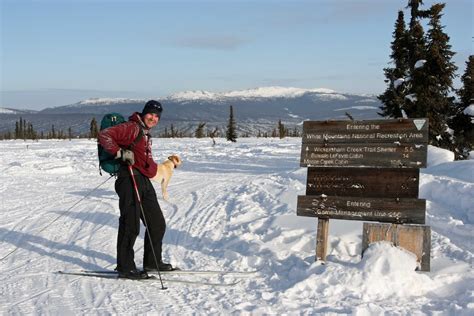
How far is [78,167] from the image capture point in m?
21.0

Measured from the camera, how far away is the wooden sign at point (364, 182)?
6.26 metres

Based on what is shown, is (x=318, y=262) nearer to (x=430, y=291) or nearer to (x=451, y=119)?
(x=430, y=291)

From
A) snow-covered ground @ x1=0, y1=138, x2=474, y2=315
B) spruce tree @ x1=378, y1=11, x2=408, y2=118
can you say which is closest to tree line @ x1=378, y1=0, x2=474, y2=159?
spruce tree @ x1=378, y1=11, x2=408, y2=118

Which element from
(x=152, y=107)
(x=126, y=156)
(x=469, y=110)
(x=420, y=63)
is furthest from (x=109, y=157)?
(x=469, y=110)

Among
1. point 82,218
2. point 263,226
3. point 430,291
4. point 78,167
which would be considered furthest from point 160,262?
point 78,167

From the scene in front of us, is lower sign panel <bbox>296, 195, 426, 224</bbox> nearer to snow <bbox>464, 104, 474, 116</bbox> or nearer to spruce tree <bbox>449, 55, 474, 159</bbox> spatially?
spruce tree <bbox>449, 55, 474, 159</bbox>

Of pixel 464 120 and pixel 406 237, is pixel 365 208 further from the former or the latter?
pixel 464 120

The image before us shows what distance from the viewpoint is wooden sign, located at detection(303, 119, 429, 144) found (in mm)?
6176

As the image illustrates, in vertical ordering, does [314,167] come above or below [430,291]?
above

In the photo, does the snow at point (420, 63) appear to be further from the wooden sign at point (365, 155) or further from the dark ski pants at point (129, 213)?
the dark ski pants at point (129, 213)

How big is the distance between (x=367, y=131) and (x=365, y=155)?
11.4 inches

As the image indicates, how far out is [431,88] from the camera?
26438mm

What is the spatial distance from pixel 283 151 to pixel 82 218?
22.5m

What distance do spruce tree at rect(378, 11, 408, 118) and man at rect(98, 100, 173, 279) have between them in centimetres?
2246
